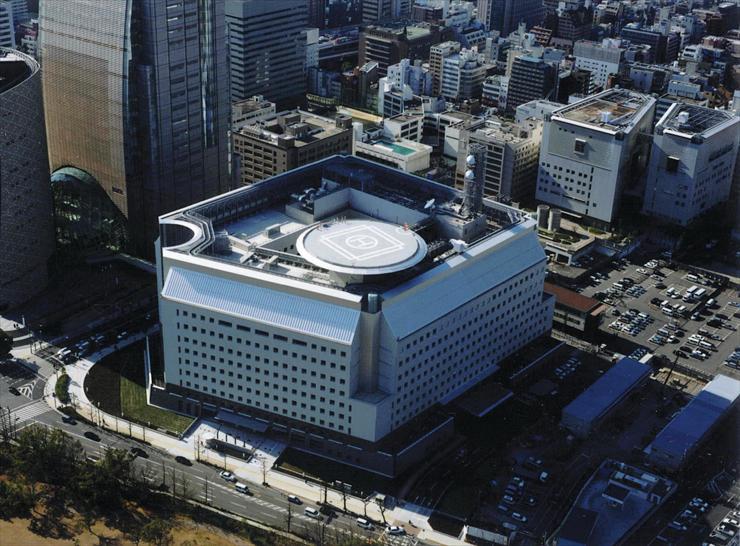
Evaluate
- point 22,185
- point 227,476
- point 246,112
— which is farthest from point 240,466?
point 246,112

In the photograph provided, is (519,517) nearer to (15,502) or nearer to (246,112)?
(15,502)

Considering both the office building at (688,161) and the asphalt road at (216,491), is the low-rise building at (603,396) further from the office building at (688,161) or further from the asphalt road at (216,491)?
the office building at (688,161)

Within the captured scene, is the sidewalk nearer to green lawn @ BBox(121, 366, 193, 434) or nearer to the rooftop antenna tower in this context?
green lawn @ BBox(121, 366, 193, 434)

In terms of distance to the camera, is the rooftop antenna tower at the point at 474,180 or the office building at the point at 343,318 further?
the rooftop antenna tower at the point at 474,180

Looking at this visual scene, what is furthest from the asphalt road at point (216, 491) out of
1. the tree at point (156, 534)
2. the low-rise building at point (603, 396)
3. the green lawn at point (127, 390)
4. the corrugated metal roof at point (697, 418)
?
the corrugated metal roof at point (697, 418)

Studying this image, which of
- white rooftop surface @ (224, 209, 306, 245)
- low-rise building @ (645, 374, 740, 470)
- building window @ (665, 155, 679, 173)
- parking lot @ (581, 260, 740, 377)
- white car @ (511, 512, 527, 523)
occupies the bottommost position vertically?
white car @ (511, 512, 527, 523)

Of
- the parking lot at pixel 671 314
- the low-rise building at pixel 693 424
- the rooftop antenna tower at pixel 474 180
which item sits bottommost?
the parking lot at pixel 671 314

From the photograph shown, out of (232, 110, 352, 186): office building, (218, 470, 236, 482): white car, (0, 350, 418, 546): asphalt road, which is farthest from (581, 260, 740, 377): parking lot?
(218, 470, 236, 482): white car
